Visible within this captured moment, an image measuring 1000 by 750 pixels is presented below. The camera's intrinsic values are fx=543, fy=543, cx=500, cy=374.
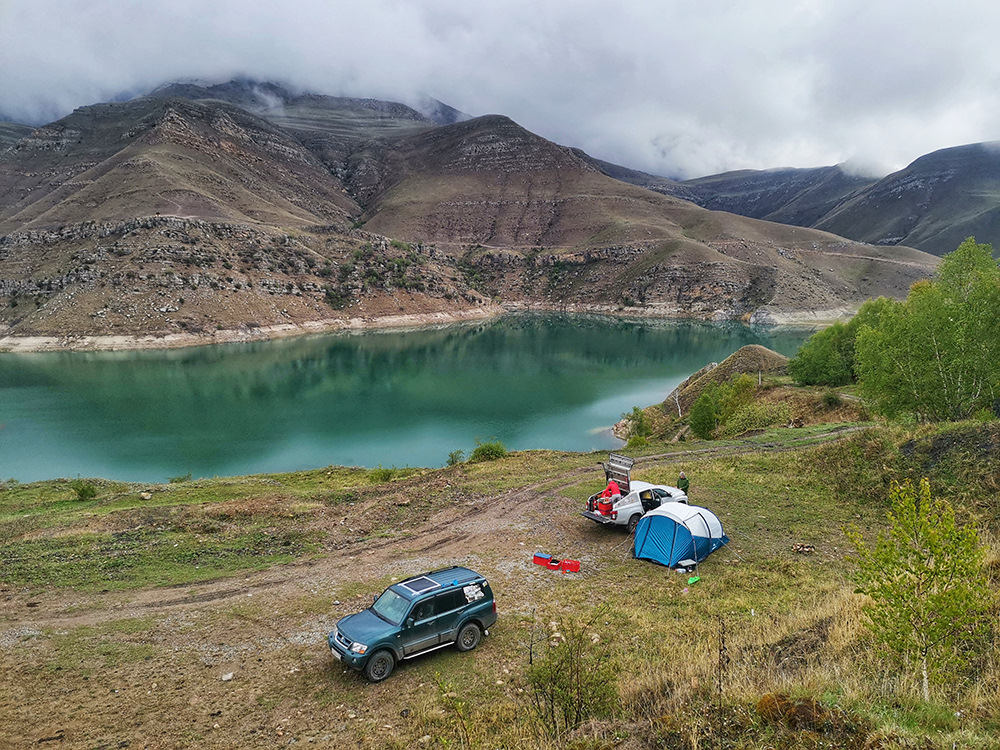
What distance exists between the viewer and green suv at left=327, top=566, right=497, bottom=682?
32.6 ft

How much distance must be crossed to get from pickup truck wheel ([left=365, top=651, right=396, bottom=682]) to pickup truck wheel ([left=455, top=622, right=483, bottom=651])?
4.57 feet

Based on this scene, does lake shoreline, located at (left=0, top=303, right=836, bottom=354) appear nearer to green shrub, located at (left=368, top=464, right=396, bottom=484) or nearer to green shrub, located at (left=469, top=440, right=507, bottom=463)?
green shrub, located at (left=368, top=464, right=396, bottom=484)

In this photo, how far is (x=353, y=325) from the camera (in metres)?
120

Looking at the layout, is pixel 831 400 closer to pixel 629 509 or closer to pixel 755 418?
pixel 755 418

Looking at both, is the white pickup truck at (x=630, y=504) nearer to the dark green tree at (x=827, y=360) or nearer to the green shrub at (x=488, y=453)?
the green shrub at (x=488, y=453)

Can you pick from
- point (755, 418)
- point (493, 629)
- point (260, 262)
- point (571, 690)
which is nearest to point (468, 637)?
point (493, 629)

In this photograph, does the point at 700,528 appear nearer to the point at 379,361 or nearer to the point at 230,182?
the point at 379,361

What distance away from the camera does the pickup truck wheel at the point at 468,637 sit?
1096 cm

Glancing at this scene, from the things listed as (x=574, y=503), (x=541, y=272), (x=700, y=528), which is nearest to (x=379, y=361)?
(x=574, y=503)

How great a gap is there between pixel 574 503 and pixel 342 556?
8.61m

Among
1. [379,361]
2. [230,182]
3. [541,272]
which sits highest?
[230,182]

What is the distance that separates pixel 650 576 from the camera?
14383 mm

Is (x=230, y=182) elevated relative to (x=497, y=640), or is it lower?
elevated

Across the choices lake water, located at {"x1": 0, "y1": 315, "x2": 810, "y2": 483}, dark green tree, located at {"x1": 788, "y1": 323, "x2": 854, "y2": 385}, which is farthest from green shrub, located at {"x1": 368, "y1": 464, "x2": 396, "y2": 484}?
dark green tree, located at {"x1": 788, "y1": 323, "x2": 854, "y2": 385}
